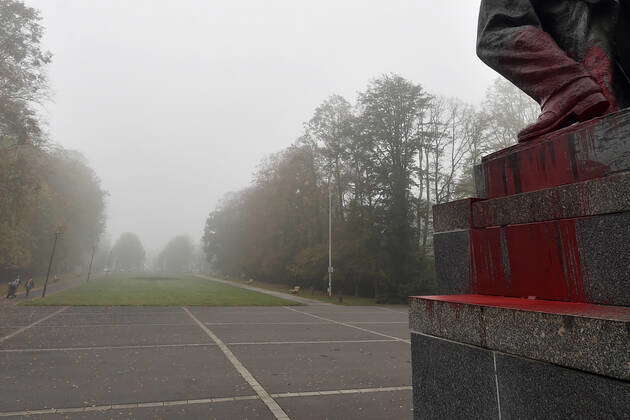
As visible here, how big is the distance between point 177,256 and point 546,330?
14232cm

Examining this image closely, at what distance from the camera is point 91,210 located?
4859 cm

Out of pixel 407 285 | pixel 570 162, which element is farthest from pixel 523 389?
pixel 407 285

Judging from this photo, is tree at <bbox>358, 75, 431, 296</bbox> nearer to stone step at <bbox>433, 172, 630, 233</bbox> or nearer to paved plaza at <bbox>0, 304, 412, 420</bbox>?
paved plaza at <bbox>0, 304, 412, 420</bbox>

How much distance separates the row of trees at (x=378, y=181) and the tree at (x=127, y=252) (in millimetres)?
99080

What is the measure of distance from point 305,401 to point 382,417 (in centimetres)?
130

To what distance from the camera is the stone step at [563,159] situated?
273 centimetres

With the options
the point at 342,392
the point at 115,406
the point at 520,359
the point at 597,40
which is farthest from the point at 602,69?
the point at 115,406

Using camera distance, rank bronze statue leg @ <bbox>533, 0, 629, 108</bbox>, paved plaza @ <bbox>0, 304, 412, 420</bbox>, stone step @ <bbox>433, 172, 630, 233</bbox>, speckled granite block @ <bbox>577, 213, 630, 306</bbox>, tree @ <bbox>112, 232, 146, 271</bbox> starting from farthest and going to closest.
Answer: tree @ <bbox>112, 232, 146, 271</bbox> < paved plaza @ <bbox>0, 304, 412, 420</bbox> < bronze statue leg @ <bbox>533, 0, 629, 108</bbox> < stone step @ <bbox>433, 172, 630, 233</bbox> < speckled granite block @ <bbox>577, 213, 630, 306</bbox>

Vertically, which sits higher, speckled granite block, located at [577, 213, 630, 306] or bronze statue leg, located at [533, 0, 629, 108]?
bronze statue leg, located at [533, 0, 629, 108]

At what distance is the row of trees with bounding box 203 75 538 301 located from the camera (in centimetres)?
2862

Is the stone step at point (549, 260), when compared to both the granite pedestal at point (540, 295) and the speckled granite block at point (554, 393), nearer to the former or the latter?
the granite pedestal at point (540, 295)

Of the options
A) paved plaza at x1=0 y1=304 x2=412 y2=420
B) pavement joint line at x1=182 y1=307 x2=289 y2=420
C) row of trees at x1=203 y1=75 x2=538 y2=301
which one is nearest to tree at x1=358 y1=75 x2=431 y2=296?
row of trees at x1=203 y1=75 x2=538 y2=301

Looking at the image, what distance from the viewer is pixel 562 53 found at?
3510mm

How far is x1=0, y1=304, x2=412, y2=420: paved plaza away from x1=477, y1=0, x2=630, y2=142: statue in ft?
15.1
